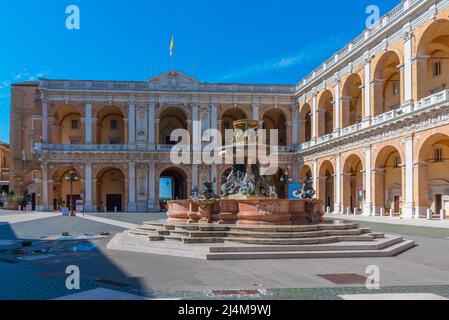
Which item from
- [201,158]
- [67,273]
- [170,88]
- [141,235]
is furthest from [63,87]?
[67,273]

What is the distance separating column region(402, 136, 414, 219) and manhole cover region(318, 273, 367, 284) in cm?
2227

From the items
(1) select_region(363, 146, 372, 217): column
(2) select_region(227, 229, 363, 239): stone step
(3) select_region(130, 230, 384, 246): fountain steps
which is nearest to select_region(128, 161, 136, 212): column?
(1) select_region(363, 146, 372, 217): column

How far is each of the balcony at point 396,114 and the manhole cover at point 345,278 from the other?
19862 mm

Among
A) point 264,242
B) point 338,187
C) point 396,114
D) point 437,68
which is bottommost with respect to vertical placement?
point 264,242

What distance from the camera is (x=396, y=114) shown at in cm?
3133

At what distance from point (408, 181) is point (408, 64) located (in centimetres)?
809

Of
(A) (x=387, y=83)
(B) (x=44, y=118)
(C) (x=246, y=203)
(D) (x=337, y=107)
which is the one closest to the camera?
(C) (x=246, y=203)

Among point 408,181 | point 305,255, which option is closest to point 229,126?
point 408,181

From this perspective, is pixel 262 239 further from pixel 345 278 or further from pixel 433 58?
pixel 433 58

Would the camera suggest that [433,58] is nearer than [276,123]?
Yes

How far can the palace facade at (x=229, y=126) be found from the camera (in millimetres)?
34781

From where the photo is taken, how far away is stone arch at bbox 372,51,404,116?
113 ft

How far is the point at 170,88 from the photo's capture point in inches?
1994
